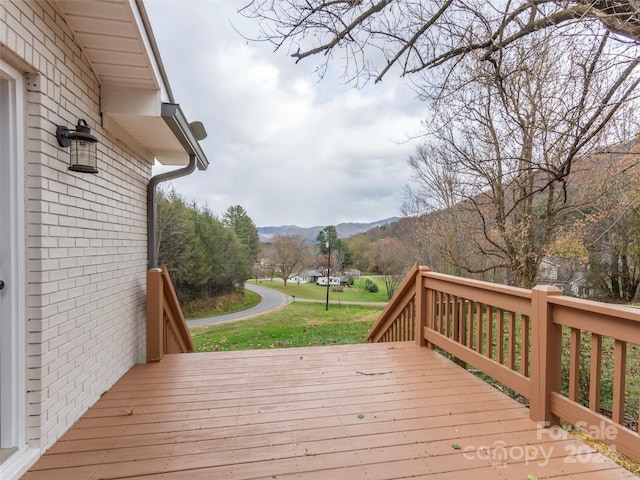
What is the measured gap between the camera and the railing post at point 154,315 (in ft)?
10.5

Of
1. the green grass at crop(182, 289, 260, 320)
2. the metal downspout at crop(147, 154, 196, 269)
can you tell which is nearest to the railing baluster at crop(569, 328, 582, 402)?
the metal downspout at crop(147, 154, 196, 269)

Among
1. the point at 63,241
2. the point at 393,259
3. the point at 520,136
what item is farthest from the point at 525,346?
the point at 393,259

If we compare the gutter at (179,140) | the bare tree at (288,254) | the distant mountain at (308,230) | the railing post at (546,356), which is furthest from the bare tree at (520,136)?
the distant mountain at (308,230)

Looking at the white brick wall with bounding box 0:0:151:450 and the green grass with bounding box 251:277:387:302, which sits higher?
the white brick wall with bounding box 0:0:151:450

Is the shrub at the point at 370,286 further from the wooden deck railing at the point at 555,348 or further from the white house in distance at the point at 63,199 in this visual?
the white house in distance at the point at 63,199

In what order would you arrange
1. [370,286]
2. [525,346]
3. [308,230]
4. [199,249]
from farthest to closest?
1. [308,230]
2. [370,286]
3. [199,249]
4. [525,346]

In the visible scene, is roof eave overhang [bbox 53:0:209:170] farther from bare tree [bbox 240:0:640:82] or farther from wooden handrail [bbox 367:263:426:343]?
wooden handrail [bbox 367:263:426:343]

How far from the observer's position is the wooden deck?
5.48ft

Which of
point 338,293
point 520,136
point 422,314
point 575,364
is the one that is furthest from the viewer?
point 338,293

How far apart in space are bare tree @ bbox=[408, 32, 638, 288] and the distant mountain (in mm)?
22168

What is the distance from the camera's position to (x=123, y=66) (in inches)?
94.7

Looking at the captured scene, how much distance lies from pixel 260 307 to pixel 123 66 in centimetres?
2059

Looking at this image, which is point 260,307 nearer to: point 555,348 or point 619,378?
point 555,348

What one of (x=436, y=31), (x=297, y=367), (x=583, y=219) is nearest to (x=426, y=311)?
(x=297, y=367)
